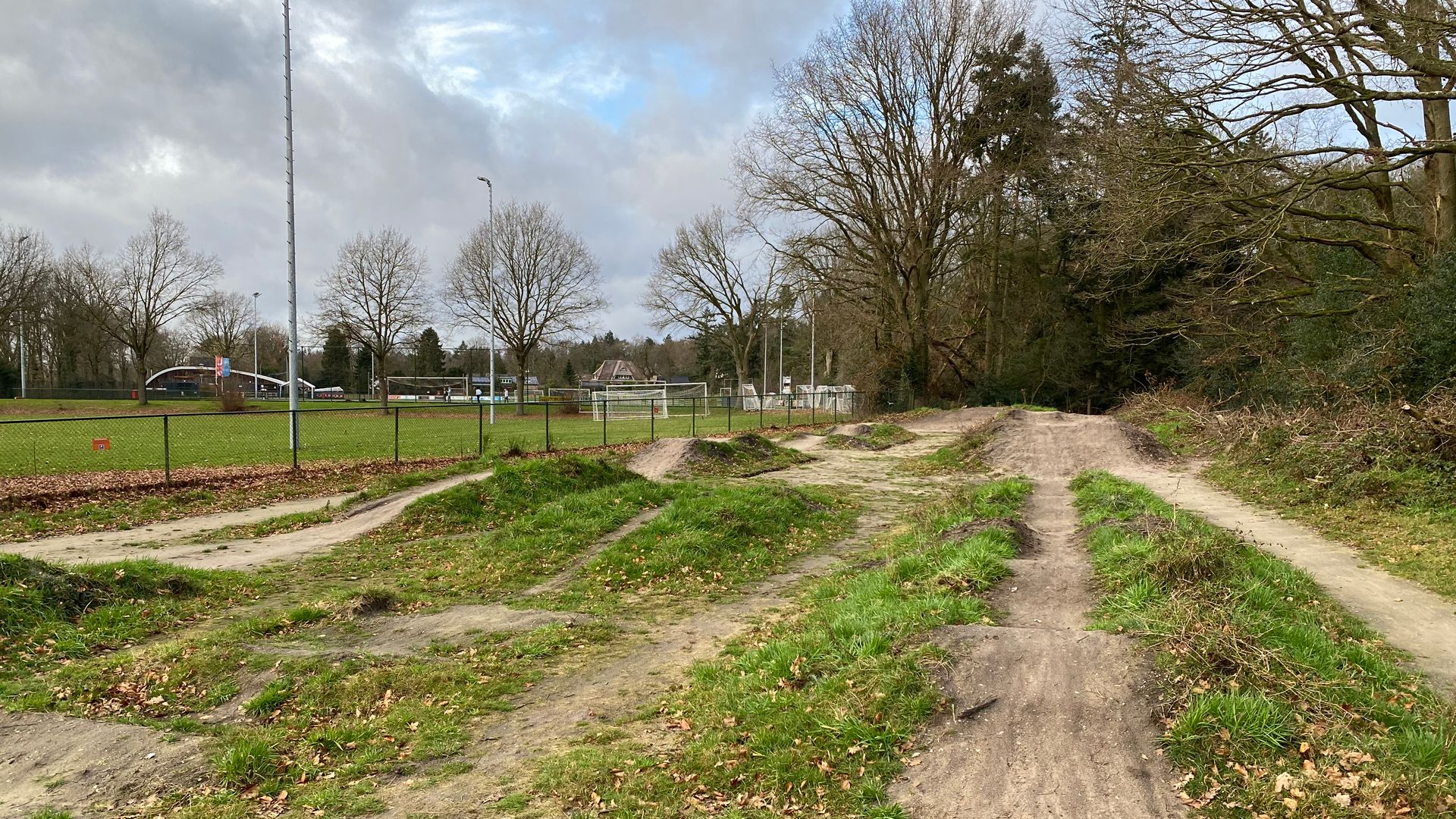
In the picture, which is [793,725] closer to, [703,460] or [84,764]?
[84,764]

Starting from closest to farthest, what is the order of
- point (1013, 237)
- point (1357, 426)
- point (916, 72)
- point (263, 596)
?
point (263, 596)
point (1357, 426)
point (916, 72)
point (1013, 237)

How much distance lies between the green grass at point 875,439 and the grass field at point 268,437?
485 cm

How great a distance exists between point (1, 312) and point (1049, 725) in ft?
205

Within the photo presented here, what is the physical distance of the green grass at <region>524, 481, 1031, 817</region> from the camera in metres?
3.96

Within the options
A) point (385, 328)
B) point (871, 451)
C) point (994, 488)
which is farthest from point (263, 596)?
point (385, 328)

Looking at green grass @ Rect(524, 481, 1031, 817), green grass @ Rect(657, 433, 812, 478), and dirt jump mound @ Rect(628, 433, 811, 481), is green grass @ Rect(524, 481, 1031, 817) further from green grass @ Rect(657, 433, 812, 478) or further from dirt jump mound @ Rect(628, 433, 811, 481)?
green grass @ Rect(657, 433, 812, 478)

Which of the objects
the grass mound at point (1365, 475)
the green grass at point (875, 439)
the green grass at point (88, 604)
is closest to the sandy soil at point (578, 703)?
the green grass at point (88, 604)

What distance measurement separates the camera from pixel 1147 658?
15.1 feet

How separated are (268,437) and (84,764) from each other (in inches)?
992

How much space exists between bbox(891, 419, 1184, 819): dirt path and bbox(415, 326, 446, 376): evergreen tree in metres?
86.5

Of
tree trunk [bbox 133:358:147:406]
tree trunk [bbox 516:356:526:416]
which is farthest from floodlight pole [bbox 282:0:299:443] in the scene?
tree trunk [bbox 133:358:147:406]

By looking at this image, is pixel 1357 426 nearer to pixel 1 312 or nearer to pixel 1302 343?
pixel 1302 343

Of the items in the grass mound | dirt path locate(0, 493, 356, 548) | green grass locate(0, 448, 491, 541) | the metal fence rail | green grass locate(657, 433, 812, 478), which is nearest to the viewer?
the grass mound

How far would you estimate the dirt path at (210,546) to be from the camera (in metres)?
9.36
